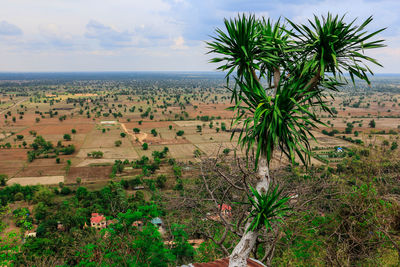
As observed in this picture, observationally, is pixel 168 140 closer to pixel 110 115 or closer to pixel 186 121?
pixel 186 121

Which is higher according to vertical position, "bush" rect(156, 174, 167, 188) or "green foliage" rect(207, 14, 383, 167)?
"green foliage" rect(207, 14, 383, 167)

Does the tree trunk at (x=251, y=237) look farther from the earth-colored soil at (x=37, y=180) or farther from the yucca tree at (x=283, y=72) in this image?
the earth-colored soil at (x=37, y=180)

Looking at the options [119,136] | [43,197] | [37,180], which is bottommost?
[37,180]

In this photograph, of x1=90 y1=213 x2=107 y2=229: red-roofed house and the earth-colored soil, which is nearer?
x1=90 y1=213 x2=107 y2=229: red-roofed house

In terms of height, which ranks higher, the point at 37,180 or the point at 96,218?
the point at 96,218

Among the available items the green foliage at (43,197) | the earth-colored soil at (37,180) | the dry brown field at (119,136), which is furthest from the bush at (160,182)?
the earth-colored soil at (37,180)

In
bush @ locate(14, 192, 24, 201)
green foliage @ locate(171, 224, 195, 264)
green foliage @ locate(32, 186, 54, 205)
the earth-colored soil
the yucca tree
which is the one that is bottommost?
the earth-colored soil

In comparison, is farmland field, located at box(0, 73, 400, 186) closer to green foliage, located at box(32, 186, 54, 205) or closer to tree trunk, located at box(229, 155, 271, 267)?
green foliage, located at box(32, 186, 54, 205)

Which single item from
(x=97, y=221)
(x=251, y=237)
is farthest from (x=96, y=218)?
(x=251, y=237)

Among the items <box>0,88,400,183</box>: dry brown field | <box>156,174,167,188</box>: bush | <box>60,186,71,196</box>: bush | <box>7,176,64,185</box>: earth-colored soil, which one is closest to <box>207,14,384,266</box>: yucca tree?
<box>0,88,400,183</box>: dry brown field

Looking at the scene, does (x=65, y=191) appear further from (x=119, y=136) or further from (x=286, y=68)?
(x=286, y=68)

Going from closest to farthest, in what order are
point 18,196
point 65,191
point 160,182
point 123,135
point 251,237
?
point 251,237 < point 18,196 < point 65,191 < point 160,182 < point 123,135

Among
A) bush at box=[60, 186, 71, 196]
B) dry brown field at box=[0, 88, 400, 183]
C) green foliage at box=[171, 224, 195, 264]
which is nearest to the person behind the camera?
green foliage at box=[171, 224, 195, 264]

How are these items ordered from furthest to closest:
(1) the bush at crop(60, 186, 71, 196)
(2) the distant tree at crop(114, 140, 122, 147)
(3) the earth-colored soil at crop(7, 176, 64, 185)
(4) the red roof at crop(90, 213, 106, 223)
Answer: (2) the distant tree at crop(114, 140, 122, 147)
(3) the earth-colored soil at crop(7, 176, 64, 185)
(1) the bush at crop(60, 186, 71, 196)
(4) the red roof at crop(90, 213, 106, 223)
